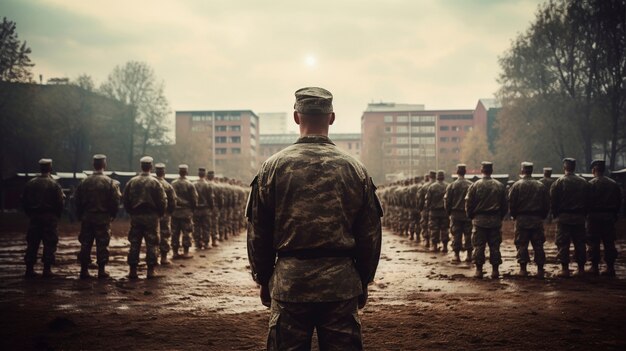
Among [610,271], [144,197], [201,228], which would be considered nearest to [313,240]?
[144,197]

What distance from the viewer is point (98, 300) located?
8250mm

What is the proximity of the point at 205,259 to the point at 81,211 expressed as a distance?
4.55 m

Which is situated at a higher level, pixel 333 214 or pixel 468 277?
pixel 333 214

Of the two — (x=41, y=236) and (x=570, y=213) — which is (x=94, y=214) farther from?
(x=570, y=213)

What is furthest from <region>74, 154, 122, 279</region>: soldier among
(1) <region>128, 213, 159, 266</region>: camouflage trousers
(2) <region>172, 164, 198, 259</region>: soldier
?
(2) <region>172, 164, 198, 259</region>: soldier

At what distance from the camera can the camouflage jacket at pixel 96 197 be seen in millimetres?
10375

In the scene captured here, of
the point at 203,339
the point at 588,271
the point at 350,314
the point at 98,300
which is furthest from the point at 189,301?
the point at 588,271

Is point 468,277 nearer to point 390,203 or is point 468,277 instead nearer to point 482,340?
point 482,340

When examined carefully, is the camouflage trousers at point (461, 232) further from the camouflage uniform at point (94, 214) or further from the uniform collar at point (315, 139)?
the uniform collar at point (315, 139)

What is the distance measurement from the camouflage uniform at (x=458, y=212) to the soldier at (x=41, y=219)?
974 cm

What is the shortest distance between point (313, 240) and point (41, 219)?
9550 millimetres

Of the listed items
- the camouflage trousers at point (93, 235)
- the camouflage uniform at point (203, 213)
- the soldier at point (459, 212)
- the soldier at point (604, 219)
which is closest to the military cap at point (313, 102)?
the camouflage trousers at point (93, 235)

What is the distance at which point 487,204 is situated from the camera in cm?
1069

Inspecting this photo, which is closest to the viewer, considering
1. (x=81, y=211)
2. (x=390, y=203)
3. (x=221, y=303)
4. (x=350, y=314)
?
(x=350, y=314)
